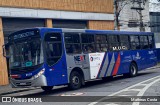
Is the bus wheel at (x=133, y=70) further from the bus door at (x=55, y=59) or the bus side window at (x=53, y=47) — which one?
the bus side window at (x=53, y=47)

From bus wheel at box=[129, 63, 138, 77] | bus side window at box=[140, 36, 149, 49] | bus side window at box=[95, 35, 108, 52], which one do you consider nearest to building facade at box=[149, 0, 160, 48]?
bus side window at box=[140, 36, 149, 49]

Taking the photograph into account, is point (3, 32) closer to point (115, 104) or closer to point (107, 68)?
point (107, 68)

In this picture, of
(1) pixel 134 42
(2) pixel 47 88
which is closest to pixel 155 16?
(1) pixel 134 42

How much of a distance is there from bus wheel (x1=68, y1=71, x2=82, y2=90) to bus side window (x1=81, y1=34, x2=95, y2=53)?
141 centimetres

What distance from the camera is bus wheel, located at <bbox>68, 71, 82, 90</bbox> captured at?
17.5 m

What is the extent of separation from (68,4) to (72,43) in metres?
13.4

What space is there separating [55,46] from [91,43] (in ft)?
10.1

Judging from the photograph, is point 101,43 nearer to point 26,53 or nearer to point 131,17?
point 26,53

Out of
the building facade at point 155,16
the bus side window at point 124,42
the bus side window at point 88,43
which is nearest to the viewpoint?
the bus side window at point 88,43

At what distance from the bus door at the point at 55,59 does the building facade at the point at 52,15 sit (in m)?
9.62

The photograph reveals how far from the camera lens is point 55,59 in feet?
54.5

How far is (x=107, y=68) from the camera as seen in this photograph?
66.9 feet

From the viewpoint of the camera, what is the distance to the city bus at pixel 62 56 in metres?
16.0

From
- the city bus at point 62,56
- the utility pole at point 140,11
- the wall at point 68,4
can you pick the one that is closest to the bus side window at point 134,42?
the city bus at point 62,56
